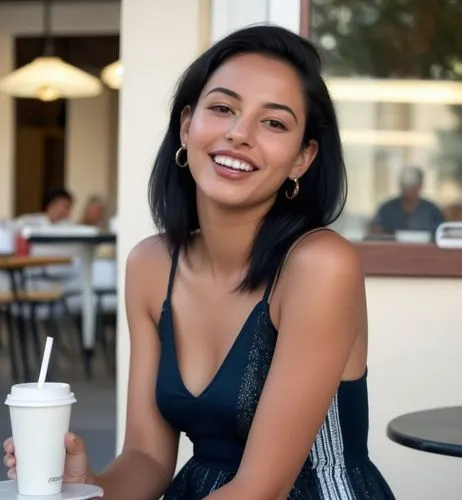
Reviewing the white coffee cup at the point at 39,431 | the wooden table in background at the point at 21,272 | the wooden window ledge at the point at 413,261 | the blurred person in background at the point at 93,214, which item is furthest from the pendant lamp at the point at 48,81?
the white coffee cup at the point at 39,431

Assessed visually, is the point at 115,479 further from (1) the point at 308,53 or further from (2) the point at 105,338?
(2) the point at 105,338

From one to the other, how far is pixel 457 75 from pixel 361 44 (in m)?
0.43

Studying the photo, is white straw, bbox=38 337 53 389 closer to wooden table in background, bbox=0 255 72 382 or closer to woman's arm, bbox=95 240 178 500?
woman's arm, bbox=95 240 178 500

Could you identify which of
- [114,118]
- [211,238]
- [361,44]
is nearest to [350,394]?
[211,238]

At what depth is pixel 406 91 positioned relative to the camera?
4.72 meters

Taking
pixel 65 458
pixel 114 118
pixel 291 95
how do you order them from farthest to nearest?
pixel 114 118 → pixel 291 95 → pixel 65 458

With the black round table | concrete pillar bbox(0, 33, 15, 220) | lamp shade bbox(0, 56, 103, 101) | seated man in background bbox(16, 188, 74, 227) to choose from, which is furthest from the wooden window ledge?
concrete pillar bbox(0, 33, 15, 220)

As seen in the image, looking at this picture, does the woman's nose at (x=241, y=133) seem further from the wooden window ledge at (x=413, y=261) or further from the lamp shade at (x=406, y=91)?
the lamp shade at (x=406, y=91)

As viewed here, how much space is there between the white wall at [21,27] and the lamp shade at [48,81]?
2.24 m

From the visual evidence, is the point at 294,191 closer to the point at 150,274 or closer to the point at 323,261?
the point at 323,261

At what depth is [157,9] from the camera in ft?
13.3

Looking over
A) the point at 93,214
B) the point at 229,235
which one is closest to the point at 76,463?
the point at 229,235

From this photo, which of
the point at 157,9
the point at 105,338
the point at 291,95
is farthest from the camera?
the point at 105,338

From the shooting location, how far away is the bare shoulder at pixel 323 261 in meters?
2.14
